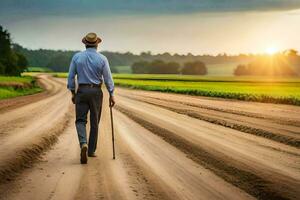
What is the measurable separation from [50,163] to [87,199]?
293 cm

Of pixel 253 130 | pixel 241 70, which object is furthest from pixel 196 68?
pixel 253 130

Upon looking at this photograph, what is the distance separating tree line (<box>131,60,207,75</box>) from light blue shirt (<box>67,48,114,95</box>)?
129 m

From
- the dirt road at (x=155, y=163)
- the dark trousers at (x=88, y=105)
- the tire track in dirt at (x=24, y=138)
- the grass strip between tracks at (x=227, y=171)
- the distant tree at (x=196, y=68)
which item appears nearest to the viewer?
the dirt road at (x=155, y=163)

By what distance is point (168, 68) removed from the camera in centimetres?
15325

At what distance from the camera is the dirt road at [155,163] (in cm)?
716

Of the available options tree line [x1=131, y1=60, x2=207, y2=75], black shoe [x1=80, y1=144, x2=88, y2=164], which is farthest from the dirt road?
tree line [x1=131, y1=60, x2=207, y2=75]

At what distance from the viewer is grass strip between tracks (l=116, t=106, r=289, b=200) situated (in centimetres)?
742

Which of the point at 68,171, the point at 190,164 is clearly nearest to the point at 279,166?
the point at 190,164

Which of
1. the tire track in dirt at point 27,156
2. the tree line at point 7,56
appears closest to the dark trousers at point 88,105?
the tire track in dirt at point 27,156

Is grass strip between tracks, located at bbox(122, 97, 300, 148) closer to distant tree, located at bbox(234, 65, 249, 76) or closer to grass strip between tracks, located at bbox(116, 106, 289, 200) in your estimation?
grass strip between tracks, located at bbox(116, 106, 289, 200)

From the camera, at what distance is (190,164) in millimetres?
9336

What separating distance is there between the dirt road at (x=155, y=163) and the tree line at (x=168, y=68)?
4872 inches

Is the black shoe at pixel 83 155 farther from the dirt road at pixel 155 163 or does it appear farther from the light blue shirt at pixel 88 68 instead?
the light blue shirt at pixel 88 68

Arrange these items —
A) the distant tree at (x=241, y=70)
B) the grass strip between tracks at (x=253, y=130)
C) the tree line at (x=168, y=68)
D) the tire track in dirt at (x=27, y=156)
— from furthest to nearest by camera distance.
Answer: the tree line at (x=168, y=68) < the distant tree at (x=241, y=70) < the grass strip between tracks at (x=253, y=130) < the tire track in dirt at (x=27, y=156)
